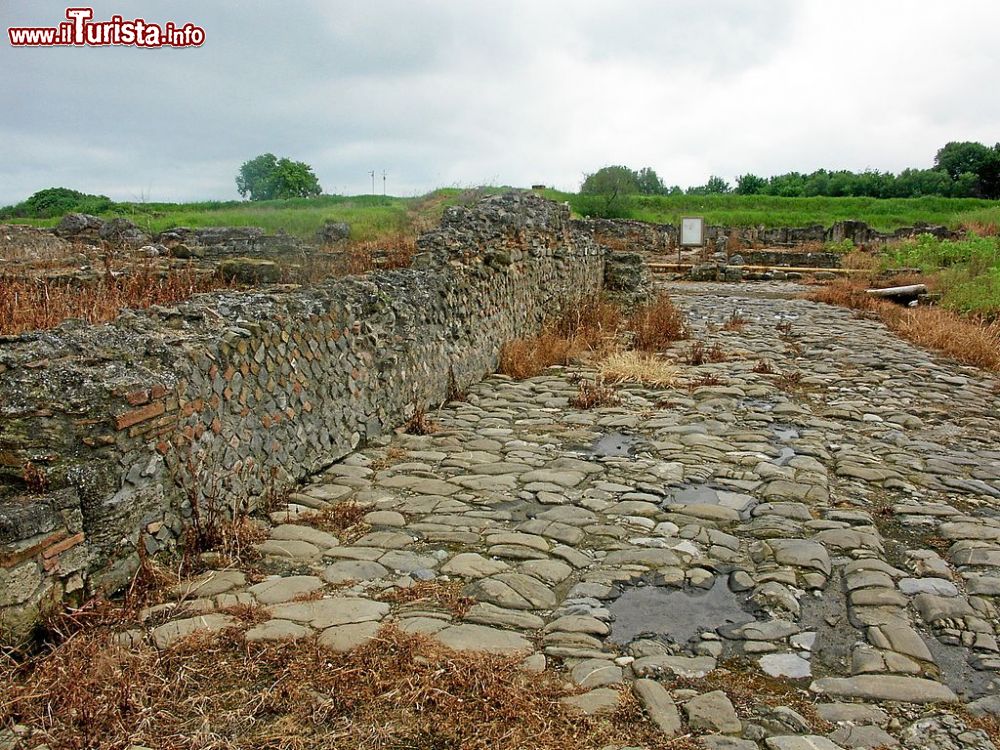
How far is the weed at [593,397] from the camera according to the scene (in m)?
7.49

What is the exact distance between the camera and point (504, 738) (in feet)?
8.18

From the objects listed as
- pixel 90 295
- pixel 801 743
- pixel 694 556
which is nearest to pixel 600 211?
pixel 90 295

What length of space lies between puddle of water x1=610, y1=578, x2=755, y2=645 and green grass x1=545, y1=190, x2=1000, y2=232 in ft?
118

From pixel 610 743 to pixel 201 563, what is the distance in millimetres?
2415

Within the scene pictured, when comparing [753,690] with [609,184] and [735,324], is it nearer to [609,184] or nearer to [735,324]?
[735,324]

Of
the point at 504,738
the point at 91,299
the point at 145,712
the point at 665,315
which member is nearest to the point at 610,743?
the point at 504,738

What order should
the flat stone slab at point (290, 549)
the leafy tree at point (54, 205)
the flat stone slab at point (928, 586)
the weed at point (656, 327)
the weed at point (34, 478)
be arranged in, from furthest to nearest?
1. the leafy tree at point (54, 205)
2. the weed at point (656, 327)
3. the flat stone slab at point (290, 549)
4. the flat stone slab at point (928, 586)
5. the weed at point (34, 478)

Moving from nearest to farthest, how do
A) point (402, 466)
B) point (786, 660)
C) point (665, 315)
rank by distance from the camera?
point (786, 660) < point (402, 466) < point (665, 315)

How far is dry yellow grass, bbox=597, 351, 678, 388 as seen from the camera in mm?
8469

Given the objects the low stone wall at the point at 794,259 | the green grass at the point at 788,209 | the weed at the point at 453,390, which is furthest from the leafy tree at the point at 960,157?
the weed at the point at 453,390

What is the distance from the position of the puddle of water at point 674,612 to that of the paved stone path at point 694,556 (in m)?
0.01

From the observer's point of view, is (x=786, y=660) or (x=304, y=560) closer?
(x=786, y=660)

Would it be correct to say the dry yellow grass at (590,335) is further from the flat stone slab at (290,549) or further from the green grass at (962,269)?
the green grass at (962,269)

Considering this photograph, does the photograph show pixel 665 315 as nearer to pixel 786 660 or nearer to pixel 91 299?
pixel 91 299
